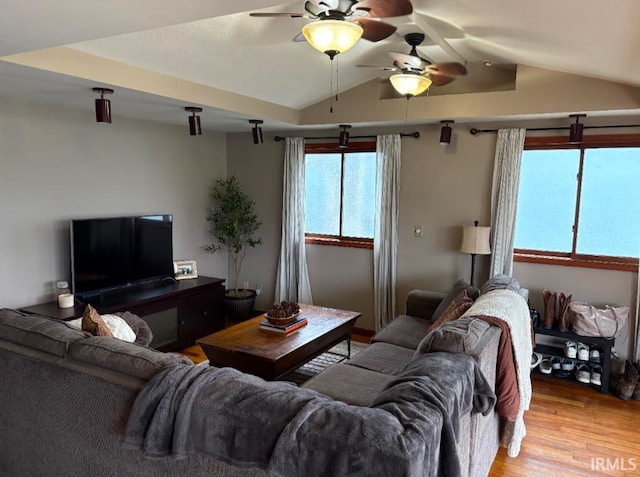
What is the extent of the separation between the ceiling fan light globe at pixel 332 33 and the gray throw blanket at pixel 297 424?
1.64 metres

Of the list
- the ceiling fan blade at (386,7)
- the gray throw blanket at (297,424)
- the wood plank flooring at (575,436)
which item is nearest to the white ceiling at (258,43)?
the ceiling fan blade at (386,7)

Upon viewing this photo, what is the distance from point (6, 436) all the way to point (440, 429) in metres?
2.09

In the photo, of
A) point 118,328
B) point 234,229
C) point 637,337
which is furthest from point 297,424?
point 234,229

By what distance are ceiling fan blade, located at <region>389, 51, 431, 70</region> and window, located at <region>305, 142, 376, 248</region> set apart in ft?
6.10

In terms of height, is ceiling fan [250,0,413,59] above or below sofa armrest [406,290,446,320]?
above

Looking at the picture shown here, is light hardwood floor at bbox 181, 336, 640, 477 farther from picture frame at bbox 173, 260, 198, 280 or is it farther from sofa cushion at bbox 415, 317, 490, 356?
picture frame at bbox 173, 260, 198, 280

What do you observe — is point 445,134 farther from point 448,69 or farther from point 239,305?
point 239,305

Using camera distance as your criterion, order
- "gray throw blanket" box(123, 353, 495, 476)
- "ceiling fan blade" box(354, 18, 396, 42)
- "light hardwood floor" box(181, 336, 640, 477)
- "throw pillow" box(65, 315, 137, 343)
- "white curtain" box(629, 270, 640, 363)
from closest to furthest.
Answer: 1. "gray throw blanket" box(123, 353, 495, 476)
2. "ceiling fan blade" box(354, 18, 396, 42)
3. "throw pillow" box(65, 315, 137, 343)
4. "light hardwood floor" box(181, 336, 640, 477)
5. "white curtain" box(629, 270, 640, 363)

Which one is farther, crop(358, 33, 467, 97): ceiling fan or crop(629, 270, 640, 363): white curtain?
crop(629, 270, 640, 363): white curtain

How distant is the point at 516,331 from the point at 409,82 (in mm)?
1782

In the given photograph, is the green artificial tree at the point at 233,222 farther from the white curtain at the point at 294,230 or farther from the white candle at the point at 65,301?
the white candle at the point at 65,301

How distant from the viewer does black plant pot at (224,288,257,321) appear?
5496 millimetres

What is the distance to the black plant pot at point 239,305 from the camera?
5496 millimetres

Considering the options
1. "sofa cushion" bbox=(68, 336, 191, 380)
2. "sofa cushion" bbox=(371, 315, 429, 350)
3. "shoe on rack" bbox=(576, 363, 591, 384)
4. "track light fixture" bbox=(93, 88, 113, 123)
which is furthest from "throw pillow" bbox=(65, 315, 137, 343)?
"shoe on rack" bbox=(576, 363, 591, 384)
